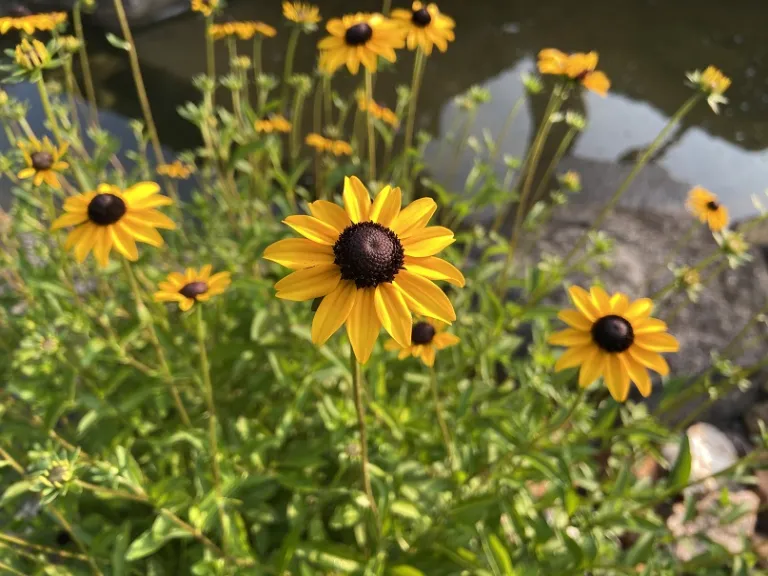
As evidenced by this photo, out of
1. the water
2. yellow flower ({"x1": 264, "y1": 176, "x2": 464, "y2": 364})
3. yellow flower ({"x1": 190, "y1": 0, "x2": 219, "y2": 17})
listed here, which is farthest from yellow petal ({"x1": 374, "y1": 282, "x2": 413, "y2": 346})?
the water

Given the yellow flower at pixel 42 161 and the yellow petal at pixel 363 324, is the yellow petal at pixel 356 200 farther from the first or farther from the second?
the yellow flower at pixel 42 161

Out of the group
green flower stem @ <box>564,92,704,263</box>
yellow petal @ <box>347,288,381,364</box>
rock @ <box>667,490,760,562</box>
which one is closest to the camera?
yellow petal @ <box>347,288,381,364</box>

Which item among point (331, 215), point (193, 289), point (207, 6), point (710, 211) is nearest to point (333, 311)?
point (331, 215)

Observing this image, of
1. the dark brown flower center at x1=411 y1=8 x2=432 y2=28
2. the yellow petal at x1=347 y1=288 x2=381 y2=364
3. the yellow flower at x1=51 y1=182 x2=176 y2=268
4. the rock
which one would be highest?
the dark brown flower center at x1=411 y1=8 x2=432 y2=28

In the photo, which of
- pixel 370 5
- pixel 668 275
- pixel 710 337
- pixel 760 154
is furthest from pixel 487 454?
pixel 370 5

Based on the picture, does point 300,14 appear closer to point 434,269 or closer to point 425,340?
point 425,340

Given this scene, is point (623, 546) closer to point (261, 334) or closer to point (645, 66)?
point (261, 334)

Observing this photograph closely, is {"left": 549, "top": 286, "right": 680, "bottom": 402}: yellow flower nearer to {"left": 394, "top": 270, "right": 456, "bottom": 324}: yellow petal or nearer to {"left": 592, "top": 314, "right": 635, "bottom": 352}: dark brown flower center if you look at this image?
{"left": 592, "top": 314, "right": 635, "bottom": 352}: dark brown flower center
